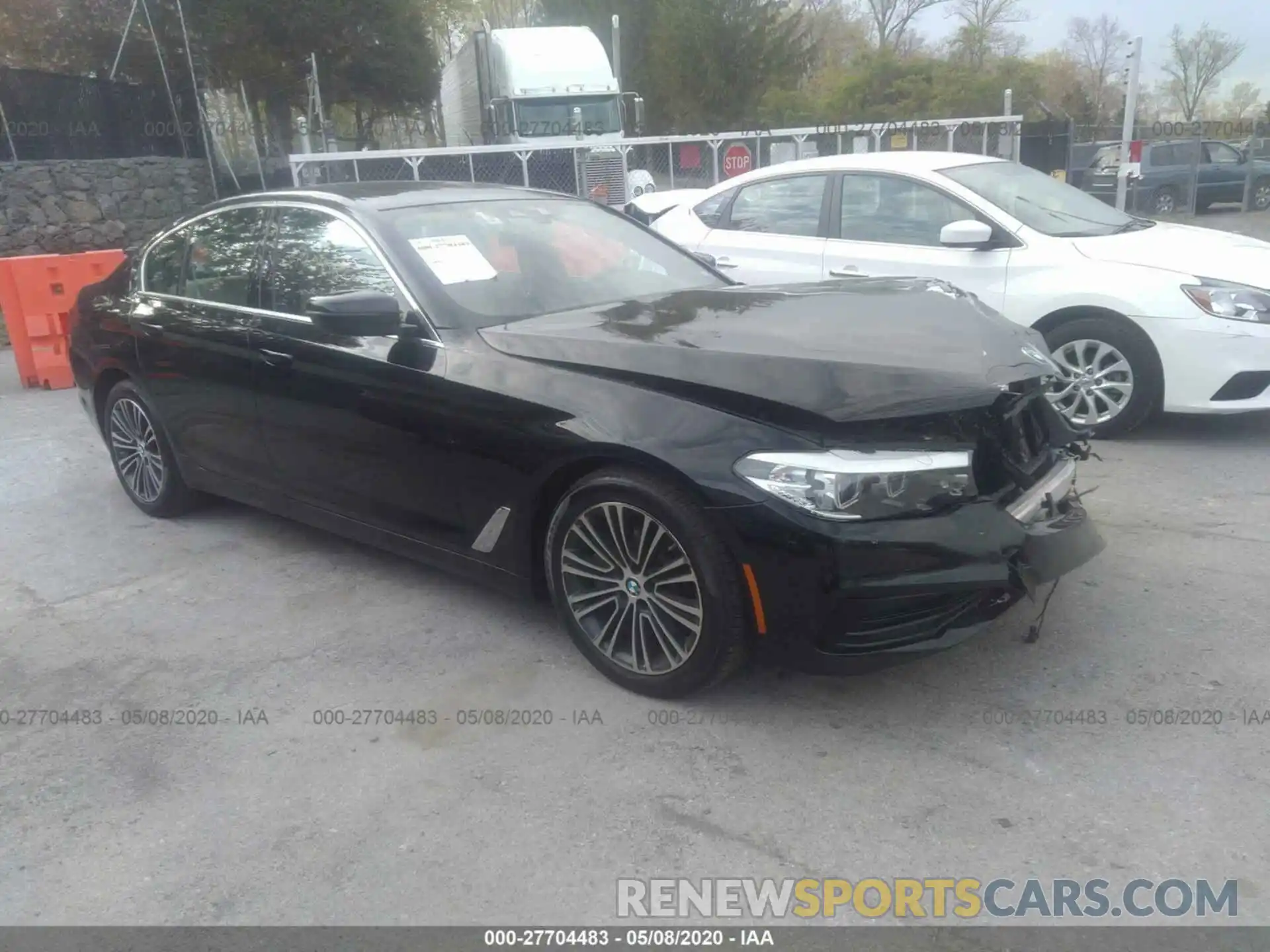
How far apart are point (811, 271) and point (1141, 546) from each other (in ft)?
9.94

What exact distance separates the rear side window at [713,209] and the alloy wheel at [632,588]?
4.44m

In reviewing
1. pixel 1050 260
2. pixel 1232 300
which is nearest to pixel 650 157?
pixel 1050 260

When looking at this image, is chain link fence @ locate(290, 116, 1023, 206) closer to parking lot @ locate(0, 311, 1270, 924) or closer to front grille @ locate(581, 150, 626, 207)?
front grille @ locate(581, 150, 626, 207)

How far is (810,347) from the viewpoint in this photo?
133 inches

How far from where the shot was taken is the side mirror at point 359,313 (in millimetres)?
3758

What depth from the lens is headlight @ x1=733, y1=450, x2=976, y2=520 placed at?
3014 mm

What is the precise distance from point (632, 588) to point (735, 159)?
45.7 feet

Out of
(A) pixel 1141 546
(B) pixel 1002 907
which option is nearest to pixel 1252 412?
(A) pixel 1141 546

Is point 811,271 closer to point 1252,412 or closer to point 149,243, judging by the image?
point 1252,412

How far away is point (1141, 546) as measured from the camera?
178 inches

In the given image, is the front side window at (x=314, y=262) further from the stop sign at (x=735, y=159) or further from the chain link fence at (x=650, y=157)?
the stop sign at (x=735, y=159)

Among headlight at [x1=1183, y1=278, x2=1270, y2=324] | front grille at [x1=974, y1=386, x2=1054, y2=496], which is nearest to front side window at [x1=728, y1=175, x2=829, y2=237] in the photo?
headlight at [x1=1183, y1=278, x2=1270, y2=324]

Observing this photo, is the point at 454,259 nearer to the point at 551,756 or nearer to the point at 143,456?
the point at 551,756

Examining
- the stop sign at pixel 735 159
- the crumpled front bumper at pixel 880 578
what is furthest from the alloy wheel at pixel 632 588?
the stop sign at pixel 735 159
